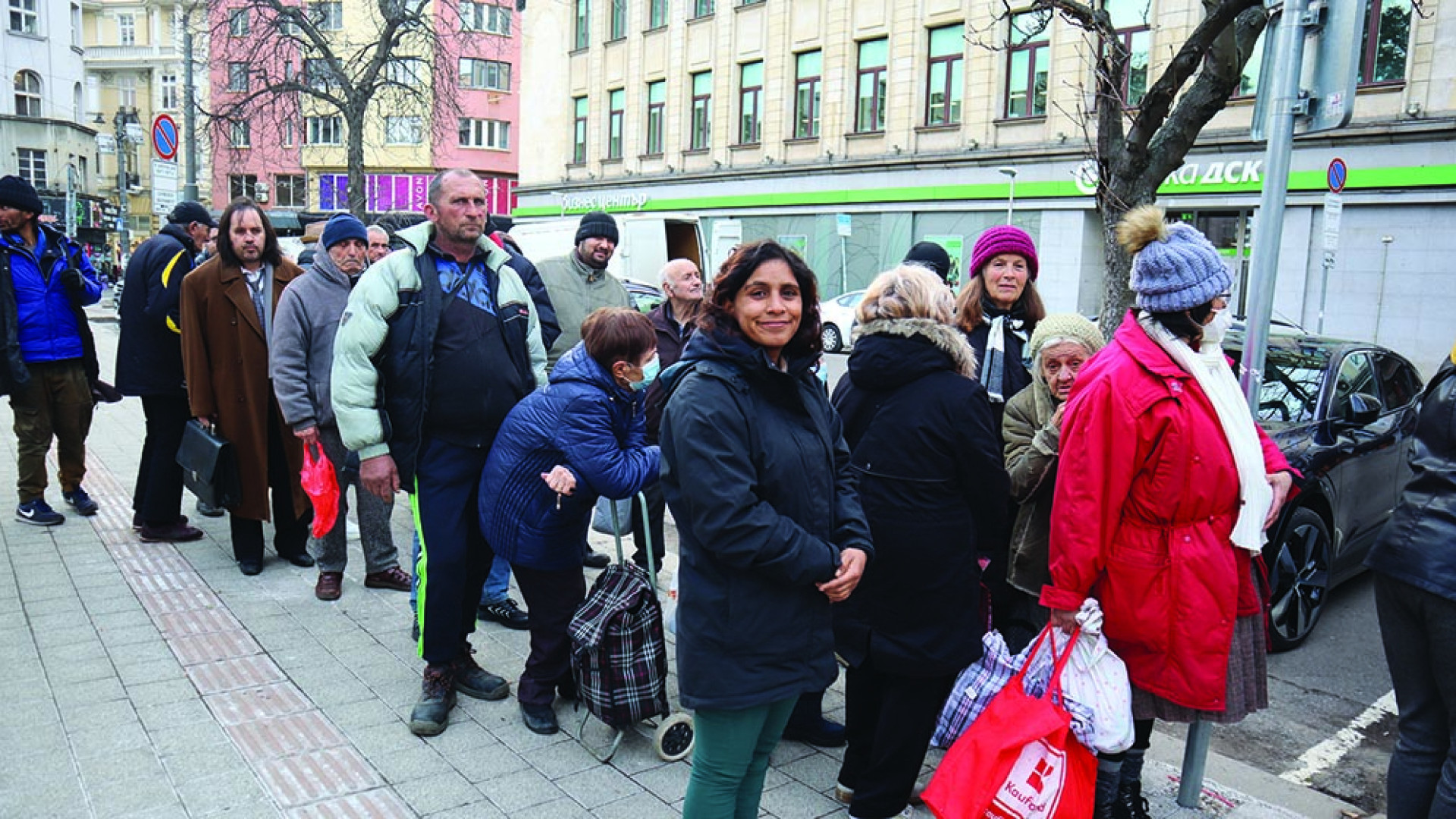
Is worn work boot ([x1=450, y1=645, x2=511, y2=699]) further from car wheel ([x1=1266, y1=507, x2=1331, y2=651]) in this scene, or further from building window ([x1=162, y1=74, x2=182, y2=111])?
building window ([x1=162, y1=74, x2=182, y2=111])

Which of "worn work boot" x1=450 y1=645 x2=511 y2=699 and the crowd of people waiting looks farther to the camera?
"worn work boot" x1=450 y1=645 x2=511 y2=699

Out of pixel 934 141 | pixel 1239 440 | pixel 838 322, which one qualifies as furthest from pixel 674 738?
pixel 934 141

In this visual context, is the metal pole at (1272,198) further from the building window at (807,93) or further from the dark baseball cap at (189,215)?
the building window at (807,93)

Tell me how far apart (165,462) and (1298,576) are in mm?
6587

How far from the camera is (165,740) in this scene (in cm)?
383

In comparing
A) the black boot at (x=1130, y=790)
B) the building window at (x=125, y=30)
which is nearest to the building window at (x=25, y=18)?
the building window at (x=125, y=30)

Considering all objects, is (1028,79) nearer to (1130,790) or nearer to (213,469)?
(213,469)

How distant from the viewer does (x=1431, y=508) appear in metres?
2.87

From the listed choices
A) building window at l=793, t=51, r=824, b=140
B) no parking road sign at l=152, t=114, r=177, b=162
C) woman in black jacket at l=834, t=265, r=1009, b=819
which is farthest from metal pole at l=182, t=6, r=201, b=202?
woman in black jacket at l=834, t=265, r=1009, b=819

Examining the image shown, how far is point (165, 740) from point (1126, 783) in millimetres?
3413

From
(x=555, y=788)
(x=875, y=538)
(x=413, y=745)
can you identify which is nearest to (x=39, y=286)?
(x=413, y=745)

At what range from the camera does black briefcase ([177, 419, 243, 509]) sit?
18.7 feet

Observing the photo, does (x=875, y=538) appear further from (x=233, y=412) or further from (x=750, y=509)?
(x=233, y=412)

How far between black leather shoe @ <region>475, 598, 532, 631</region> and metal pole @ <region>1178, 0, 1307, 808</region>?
10.1ft
